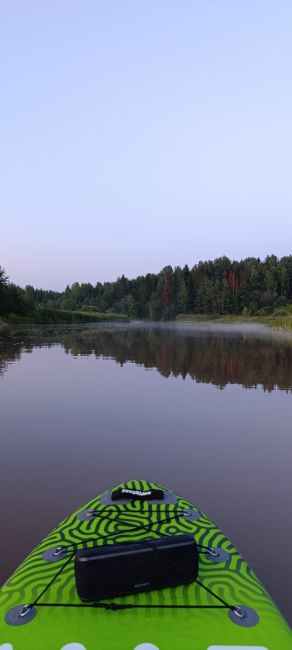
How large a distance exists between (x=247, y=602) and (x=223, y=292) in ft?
451

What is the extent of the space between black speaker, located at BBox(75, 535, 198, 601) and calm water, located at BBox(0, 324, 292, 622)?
181cm

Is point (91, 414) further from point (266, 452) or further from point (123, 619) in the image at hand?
point (123, 619)

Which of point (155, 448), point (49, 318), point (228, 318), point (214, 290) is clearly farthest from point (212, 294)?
point (155, 448)

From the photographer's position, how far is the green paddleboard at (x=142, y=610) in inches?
122

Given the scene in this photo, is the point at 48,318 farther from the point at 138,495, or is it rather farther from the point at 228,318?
the point at 138,495

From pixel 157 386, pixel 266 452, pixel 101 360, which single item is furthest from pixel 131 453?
pixel 101 360

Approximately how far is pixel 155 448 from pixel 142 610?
6.70m

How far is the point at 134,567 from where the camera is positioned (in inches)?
138

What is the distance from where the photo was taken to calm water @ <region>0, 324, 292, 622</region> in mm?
6348

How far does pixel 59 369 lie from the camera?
21500 millimetres

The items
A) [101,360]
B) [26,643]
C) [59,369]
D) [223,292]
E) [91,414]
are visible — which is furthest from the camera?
[223,292]

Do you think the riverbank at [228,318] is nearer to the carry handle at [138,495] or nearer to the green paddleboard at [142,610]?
the carry handle at [138,495]

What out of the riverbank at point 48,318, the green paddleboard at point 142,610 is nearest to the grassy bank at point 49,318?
the riverbank at point 48,318

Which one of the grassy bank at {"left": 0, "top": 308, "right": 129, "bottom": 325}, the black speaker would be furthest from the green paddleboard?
the grassy bank at {"left": 0, "top": 308, "right": 129, "bottom": 325}
